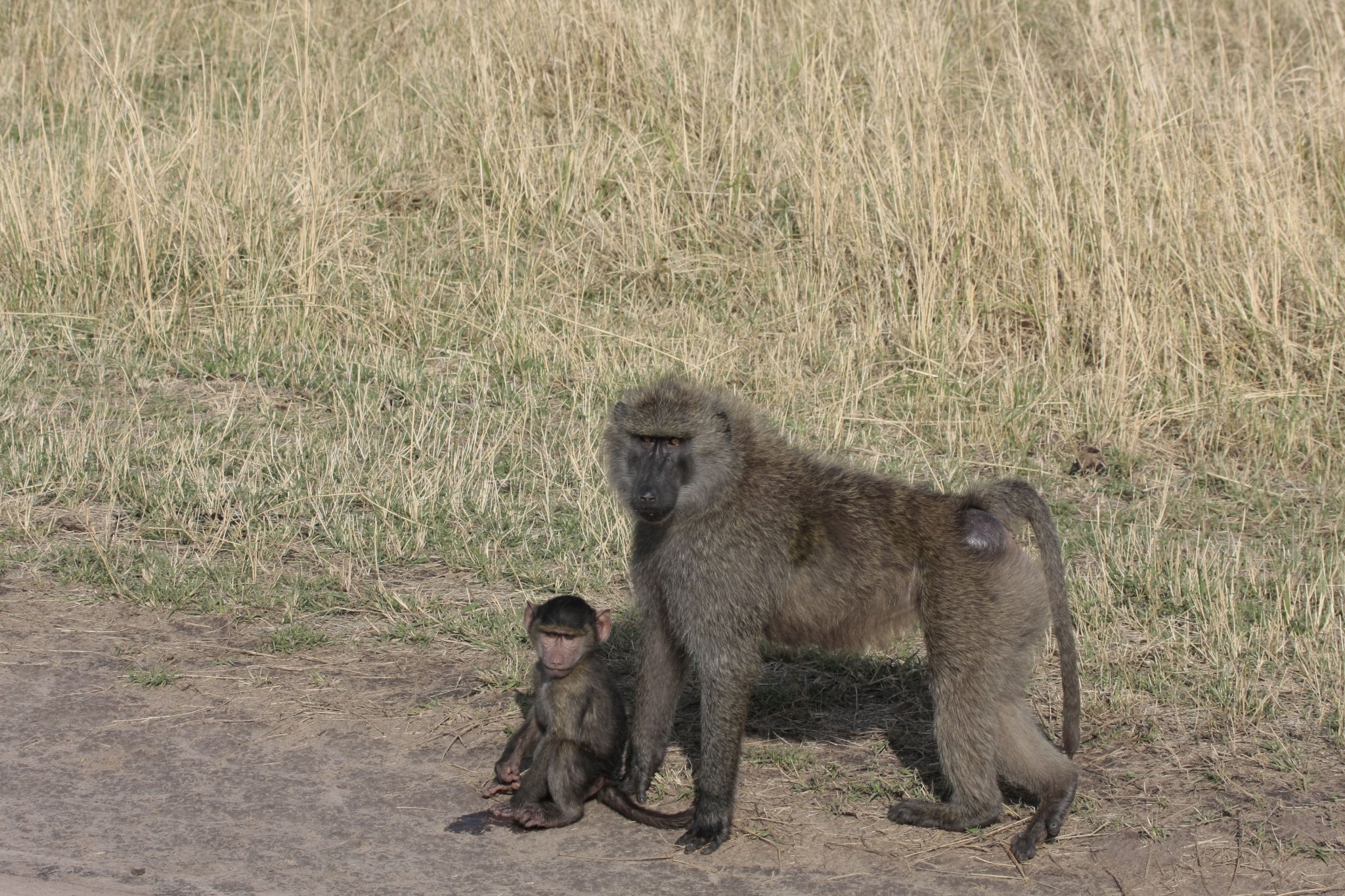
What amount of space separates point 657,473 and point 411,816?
1.14 meters

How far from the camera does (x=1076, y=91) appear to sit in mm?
8750

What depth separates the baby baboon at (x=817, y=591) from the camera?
13.6ft

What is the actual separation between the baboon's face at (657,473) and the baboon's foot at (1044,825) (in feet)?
4.17

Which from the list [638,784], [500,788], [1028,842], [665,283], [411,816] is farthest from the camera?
[665,283]

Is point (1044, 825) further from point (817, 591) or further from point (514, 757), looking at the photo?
point (514, 757)

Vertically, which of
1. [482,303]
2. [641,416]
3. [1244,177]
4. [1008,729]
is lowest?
[1008,729]

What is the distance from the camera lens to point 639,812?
4195 mm

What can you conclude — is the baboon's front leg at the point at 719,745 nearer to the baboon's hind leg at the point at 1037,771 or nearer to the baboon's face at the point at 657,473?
the baboon's face at the point at 657,473

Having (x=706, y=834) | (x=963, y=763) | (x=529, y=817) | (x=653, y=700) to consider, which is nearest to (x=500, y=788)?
(x=529, y=817)

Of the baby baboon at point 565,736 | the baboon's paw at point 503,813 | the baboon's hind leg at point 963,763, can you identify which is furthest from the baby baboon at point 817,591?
the baboon's paw at point 503,813

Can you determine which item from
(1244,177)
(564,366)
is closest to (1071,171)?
(1244,177)

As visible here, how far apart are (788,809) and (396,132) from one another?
5723mm

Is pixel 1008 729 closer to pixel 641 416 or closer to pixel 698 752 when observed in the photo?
pixel 698 752

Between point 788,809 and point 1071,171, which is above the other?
point 1071,171
